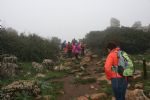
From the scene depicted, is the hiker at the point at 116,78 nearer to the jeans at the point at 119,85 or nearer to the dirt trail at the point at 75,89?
the jeans at the point at 119,85

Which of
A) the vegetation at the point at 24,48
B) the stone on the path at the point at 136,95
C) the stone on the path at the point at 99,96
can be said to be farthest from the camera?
the vegetation at the point at 24,48

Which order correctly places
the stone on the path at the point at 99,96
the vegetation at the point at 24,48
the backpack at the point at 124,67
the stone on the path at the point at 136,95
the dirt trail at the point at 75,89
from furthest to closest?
the vegetation at the point at 24,48 < the dirt trail at the point at 75,89 < the stone on the path at the point at 99,96 < the stone on the path at the point at 136,95 < the backpack at the point at 124,67

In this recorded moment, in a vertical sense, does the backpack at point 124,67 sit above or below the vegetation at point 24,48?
below


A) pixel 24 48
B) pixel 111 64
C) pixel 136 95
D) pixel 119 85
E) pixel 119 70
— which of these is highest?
pixel 24 48

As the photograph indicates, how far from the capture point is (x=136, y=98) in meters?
11.0

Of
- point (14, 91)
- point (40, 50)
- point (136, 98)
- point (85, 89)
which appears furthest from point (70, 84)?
point (40, 50)

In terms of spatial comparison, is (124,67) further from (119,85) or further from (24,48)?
(24,48)

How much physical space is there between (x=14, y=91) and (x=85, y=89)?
334 cm

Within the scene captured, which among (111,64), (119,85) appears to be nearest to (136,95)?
(119,85)

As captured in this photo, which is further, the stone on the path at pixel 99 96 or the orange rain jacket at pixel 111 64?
the stone on the path at pixel 99 96

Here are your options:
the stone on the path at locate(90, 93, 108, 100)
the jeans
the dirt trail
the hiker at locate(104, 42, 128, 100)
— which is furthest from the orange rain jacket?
the dirt trail

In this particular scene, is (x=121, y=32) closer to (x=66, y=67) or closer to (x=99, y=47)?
(x=99, y=47)

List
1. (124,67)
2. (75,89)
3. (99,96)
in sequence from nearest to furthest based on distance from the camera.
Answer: (124,67), (99,96), (75,89)

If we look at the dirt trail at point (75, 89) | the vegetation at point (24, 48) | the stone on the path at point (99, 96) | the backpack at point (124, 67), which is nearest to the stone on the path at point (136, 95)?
the stone on the path at point (99, 96)
